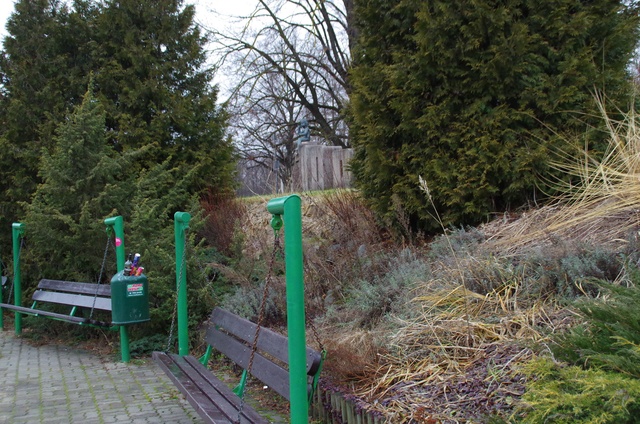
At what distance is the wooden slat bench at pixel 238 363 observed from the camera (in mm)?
3389

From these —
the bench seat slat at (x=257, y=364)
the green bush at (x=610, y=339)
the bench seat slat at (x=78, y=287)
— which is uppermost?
the green bush at (x=610, y=339)

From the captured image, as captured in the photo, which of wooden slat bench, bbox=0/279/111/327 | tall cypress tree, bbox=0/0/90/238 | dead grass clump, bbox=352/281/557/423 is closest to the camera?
dead grass clump, bbox=352/281/557/423

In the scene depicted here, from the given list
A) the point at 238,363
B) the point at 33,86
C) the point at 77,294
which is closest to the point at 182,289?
the point at 238,363

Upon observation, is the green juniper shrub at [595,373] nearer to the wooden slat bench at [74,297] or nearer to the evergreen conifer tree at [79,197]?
the wooden slat bench at [74,297]

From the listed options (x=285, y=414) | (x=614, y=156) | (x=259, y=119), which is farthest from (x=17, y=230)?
(x=259, y=119)

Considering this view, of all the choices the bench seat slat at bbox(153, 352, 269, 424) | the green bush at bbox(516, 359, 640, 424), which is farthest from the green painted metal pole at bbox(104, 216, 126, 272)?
the green bush at bbox(516, 359, 640, 424)

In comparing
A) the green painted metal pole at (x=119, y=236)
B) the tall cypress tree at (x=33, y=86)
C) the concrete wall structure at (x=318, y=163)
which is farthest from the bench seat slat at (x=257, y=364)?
the concrete wall structure at (x=318, y=163)

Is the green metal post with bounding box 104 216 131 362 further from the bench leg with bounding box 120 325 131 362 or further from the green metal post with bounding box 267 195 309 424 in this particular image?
the green metal post with bounding box 267 195 309 424

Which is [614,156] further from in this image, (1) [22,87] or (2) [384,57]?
(1) [22,87]

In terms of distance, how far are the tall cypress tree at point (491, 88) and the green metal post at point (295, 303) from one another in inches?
125

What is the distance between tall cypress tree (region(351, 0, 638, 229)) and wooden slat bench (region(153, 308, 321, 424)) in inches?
91.2

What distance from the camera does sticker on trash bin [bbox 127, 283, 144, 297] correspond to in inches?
238

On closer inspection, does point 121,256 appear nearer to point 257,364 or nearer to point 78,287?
point 78,287

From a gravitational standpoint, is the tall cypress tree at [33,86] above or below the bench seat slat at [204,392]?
above
